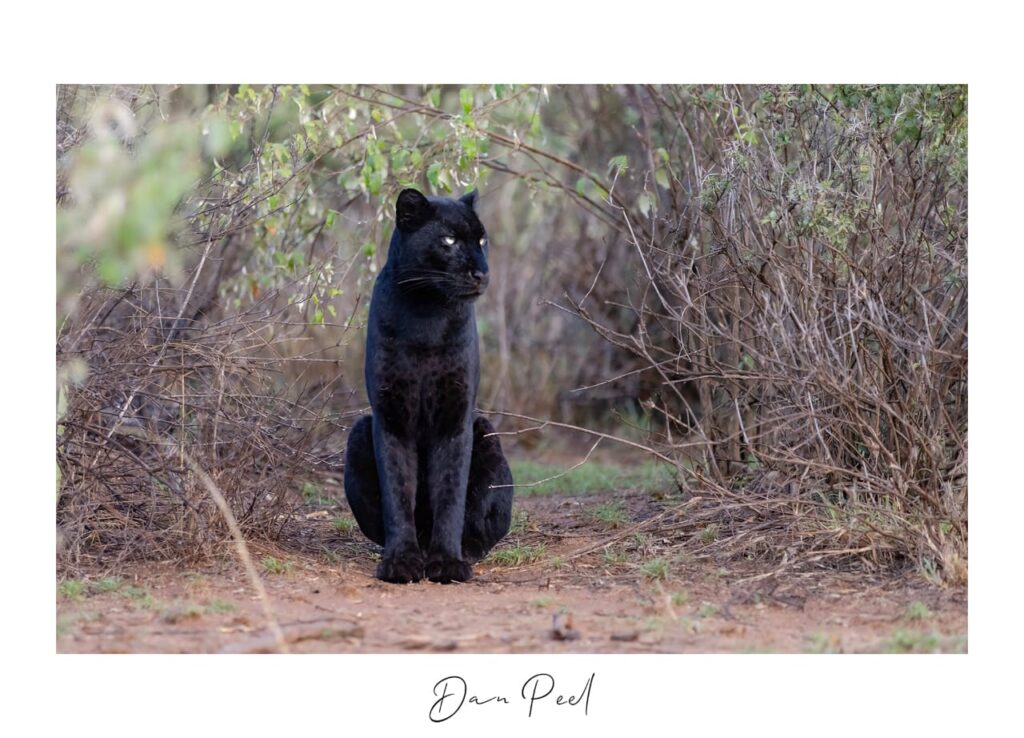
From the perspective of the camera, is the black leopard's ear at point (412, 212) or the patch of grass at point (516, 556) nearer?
the black leopard's ear at point (412, 212)

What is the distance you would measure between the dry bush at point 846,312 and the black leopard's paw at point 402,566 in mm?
1129

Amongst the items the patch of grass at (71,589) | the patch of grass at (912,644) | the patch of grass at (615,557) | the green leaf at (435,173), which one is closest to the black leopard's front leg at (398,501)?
the patch of grass at (615,557)

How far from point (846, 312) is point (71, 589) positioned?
3.22 metres

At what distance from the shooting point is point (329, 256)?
599 cm

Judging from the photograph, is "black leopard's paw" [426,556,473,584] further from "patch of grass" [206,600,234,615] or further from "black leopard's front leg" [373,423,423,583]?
"patch of grass" [206,600,234,615]

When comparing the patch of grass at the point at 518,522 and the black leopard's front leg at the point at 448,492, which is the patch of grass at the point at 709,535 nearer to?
the patch of grass at the point at 518,522

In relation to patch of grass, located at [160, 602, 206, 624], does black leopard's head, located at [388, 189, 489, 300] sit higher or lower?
higher

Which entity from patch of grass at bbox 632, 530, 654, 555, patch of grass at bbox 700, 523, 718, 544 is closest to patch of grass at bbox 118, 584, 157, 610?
patch of grass at bbox 632, 530, 654, 555

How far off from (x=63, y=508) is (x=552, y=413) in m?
4.97

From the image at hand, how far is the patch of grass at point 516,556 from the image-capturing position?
16.5 ft

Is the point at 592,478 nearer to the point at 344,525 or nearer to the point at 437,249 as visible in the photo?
the point at 344,525

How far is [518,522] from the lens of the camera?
19.3 ft

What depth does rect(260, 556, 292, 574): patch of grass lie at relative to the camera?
4648 millimetres

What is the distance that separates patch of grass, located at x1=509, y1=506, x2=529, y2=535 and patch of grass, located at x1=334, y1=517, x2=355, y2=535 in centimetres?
81
